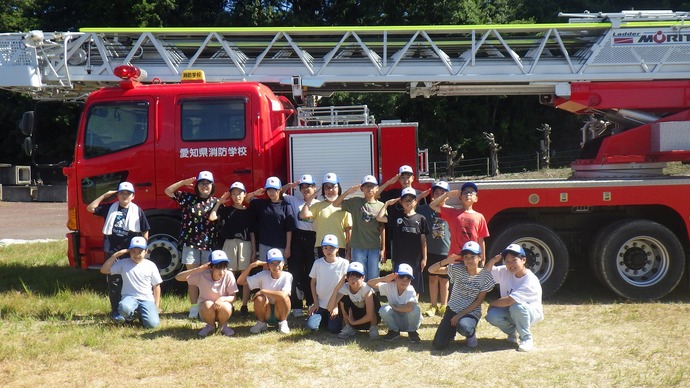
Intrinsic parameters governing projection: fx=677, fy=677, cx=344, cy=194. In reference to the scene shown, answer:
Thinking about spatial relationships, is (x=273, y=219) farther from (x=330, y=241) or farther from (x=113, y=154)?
(x=113, y=154)

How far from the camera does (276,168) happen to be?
8.60 metres

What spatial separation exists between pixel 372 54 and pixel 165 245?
3.80 metres

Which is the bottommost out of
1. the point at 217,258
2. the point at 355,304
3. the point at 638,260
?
the point at 355,304

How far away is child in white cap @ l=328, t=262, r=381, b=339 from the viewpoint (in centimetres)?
674

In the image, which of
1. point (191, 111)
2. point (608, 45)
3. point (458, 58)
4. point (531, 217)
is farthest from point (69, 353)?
point (608, 45)

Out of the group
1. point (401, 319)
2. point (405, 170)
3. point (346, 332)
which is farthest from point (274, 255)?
point (405, 170)

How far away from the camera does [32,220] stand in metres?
19.7

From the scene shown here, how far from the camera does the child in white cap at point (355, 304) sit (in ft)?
22.1

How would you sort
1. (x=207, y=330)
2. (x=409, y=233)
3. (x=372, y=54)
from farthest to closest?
(x=372, y=54), (x=409, y=233), (x=207, y=330)

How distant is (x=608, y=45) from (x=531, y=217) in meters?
2.64

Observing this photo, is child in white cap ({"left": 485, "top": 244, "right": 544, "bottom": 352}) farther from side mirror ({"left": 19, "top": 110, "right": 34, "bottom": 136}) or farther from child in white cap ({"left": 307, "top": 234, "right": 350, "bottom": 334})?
side mirror ({"left": 19, "top": 110, "right": 34, "bottom": 136})

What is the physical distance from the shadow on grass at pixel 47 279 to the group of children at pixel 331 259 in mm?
1941

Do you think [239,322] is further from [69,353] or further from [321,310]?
[69,353]

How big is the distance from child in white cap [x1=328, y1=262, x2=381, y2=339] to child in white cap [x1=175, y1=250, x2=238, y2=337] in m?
1.05
